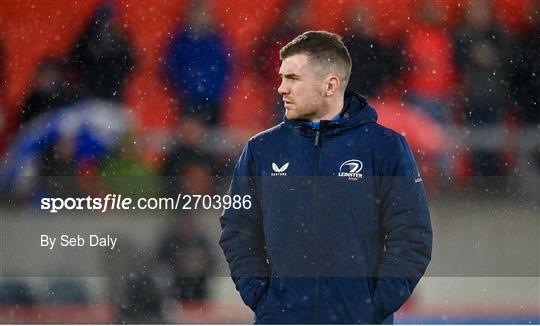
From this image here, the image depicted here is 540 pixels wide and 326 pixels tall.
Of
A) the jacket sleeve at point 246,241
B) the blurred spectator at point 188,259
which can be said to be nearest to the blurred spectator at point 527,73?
the jacket sleeve at point 246,241

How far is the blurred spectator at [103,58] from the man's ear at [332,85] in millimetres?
740

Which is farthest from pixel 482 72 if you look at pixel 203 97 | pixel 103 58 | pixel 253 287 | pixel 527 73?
pixel 103 58

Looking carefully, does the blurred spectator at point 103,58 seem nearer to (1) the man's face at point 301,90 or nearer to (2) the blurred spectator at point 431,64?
(1) the man's face at point 301,90

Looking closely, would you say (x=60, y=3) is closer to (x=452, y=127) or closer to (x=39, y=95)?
(x=39, y=95)

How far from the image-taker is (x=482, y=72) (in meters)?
2.88

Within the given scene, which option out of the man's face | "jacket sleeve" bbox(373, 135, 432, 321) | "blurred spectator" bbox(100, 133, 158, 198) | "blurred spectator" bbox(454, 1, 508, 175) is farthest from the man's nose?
"blurred spectator" bbox(454, 1, 508, 175)

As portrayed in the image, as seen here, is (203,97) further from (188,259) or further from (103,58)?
(188,259)

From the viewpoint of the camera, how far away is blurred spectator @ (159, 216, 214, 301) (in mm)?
2895

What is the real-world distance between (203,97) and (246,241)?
22.3 inches

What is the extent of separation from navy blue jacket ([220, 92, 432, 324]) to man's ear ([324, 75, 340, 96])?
10 centimetres

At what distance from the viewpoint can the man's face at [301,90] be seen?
2828 millimetres

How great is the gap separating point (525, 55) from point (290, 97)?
89 centimetres

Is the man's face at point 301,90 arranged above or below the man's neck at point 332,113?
above

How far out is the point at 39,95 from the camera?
289 cm
